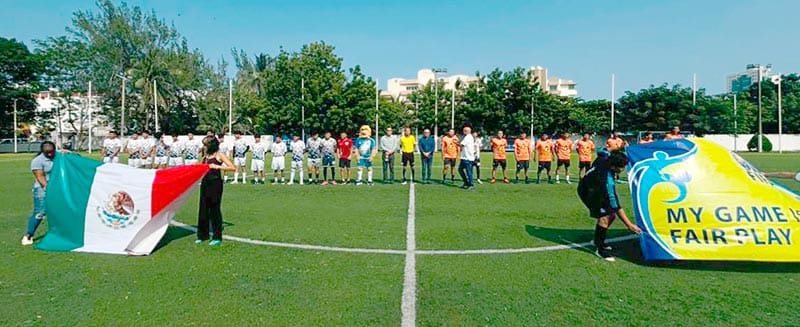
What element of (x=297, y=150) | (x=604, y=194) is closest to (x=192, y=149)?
(x=297, y=150)

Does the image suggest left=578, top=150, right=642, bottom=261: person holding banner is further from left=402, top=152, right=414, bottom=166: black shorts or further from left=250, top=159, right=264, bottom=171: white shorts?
left=250, top=159, right=264, bottom=171: white shorts

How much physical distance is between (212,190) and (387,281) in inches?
142

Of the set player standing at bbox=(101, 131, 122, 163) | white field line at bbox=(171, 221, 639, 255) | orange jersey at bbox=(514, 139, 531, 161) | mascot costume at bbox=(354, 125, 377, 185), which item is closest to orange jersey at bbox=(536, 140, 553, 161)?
orange jersey at bbox=(514, 139, 531, 161)

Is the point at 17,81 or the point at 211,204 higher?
the point at 17,81

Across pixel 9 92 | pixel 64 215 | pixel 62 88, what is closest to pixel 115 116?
pixel 62 88

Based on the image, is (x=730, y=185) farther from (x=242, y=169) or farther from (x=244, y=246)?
(x=242, y=169)

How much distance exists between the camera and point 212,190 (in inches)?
332

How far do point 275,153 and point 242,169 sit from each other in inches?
72.1

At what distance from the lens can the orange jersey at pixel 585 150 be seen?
59.7 feet

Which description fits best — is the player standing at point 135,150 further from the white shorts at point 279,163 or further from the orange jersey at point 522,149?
the orange jersey at point 522,149

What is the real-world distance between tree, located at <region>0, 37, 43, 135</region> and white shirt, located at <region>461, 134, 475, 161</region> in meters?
57.8

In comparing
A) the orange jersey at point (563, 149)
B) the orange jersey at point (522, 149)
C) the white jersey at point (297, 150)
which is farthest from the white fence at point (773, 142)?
the white jersey at point (297, 150)

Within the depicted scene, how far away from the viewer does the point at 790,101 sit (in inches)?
2410

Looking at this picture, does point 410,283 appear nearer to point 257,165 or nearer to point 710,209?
point 710,209
